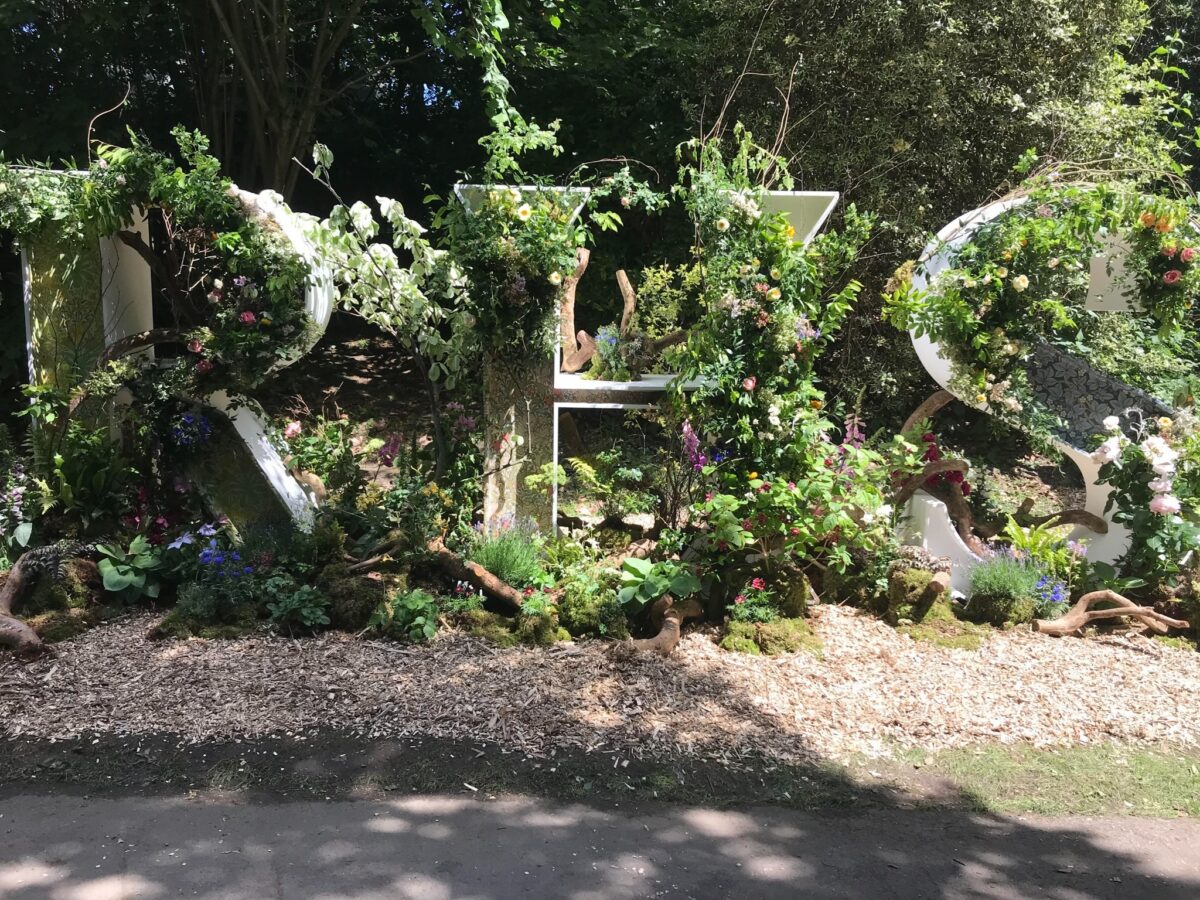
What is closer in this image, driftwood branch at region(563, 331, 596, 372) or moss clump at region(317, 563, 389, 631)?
moss clump at region(317, 563, 389, 631)

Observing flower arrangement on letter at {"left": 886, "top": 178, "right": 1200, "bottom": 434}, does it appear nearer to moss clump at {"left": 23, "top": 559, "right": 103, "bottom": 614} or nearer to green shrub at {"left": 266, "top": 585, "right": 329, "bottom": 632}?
green shrub at {"left": 266, "top": 585, "right": 329, "bottom": 632}

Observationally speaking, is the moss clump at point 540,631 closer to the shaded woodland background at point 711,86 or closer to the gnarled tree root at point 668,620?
the gnarled tree root at point 668,620

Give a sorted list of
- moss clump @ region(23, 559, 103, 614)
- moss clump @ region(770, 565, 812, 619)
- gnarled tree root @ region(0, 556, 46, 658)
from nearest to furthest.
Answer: gnarled tree root @ region(0, 556, 46, 658) < moss clump @ region(23, 559, 103, 614) < moss clump @ region(770, 565, 812, 619)

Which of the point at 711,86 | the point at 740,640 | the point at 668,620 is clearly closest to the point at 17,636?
the point at 668,620

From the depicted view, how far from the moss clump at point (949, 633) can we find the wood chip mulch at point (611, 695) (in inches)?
3.2

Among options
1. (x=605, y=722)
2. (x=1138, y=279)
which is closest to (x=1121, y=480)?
(x=1138, y=279)

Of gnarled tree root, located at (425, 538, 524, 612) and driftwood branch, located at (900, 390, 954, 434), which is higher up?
driftwood branch, located at (900, 390, 954, 434)

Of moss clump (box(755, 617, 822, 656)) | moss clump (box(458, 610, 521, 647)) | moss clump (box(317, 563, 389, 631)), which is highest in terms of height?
moss clump (box(317, 563, 389, 631))

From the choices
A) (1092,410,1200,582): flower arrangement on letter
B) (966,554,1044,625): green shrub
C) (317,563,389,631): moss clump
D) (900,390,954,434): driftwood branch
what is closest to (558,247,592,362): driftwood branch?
Answer: (317,563,389,631): moss clump

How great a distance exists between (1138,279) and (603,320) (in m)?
4.43

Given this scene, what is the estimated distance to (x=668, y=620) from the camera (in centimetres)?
468

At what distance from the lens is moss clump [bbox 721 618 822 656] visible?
468 cm

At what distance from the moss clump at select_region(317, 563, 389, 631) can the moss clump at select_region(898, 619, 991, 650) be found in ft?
9.05

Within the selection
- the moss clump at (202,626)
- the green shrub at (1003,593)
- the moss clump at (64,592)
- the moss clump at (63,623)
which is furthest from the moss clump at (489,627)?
the green shrub at (1003,593)
